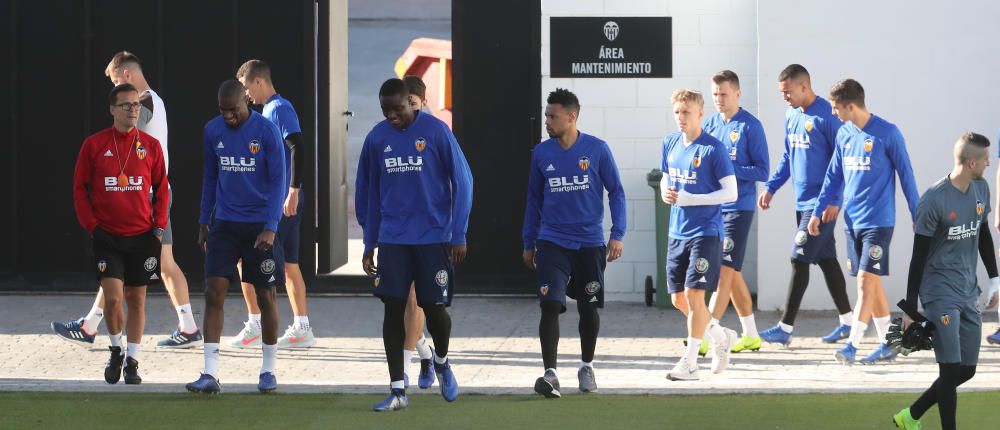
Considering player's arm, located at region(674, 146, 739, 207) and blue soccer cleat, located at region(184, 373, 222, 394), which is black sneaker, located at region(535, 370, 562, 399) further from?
blue soccer cleat, located at region(184, 373, 222, 394)

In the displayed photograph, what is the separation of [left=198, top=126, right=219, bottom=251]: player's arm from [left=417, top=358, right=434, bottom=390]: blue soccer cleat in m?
1.44

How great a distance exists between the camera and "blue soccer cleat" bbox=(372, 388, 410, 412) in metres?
8.29

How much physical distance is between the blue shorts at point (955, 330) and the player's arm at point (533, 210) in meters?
2.41

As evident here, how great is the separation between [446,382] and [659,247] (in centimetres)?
448

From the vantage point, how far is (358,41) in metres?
22.2

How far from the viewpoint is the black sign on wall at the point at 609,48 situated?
42.9 feet

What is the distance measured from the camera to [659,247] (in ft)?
41.9

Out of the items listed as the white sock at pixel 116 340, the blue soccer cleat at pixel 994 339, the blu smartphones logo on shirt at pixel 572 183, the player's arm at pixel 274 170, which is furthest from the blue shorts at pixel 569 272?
the blue soccer cleat at pixel 994 339

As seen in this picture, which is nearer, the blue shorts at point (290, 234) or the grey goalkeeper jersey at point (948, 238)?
the grey goalkeeper jersey at point (948, 238)

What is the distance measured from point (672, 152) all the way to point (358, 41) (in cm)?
1305

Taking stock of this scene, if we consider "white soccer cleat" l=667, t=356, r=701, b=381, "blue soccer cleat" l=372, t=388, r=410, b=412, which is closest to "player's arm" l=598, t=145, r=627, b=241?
"white soccer cleat" l=667, t=356, r=701, b=381

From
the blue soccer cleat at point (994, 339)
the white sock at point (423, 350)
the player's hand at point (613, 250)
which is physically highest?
the player's hand at point (613, 250)

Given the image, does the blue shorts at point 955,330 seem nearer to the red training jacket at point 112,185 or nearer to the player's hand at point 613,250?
the player's hand at point 613,250

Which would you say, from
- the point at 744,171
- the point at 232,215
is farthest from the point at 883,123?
the point at 232,215
